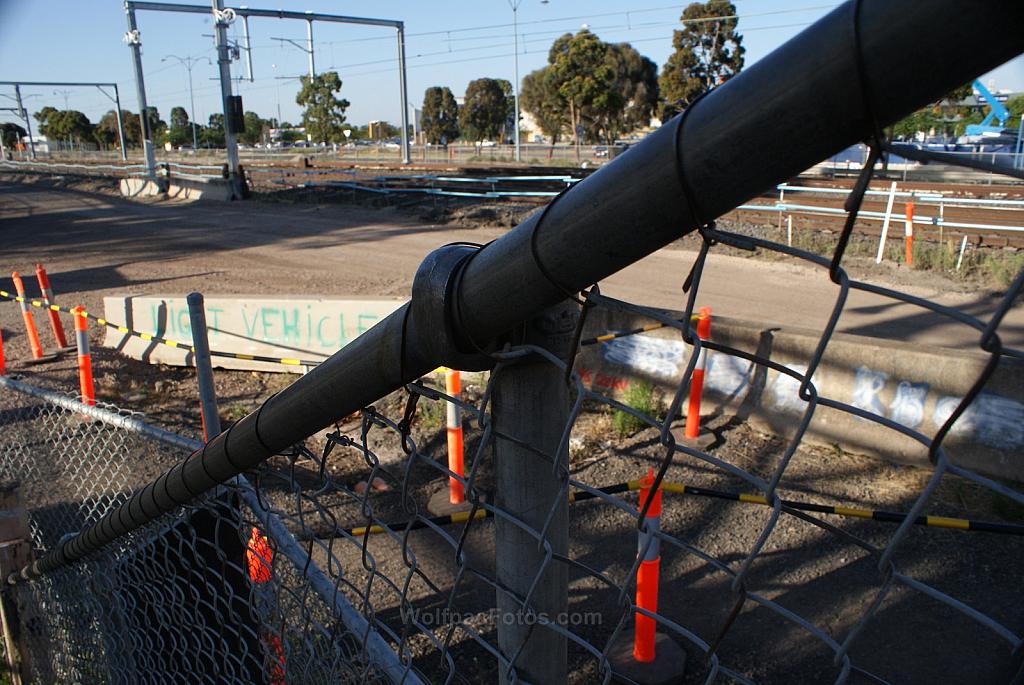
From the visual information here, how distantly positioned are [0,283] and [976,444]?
54.4ft

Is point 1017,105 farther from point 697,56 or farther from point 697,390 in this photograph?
point 697,56

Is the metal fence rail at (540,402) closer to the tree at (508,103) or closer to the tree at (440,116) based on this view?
the tree at (508,103)

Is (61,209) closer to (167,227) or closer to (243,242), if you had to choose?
(167,227)

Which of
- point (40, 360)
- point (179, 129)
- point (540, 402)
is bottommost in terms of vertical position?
point (40, 360)

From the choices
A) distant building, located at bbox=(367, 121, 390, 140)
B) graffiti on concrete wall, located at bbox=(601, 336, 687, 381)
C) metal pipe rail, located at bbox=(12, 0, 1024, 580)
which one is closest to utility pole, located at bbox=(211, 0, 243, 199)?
graffiti on concrete wall, located at bbox=(601, 336, 687, 381)

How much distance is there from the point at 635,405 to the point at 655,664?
336 centimetres

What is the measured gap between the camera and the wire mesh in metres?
0.99

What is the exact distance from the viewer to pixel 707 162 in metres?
0.78

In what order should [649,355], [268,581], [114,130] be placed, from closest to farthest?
[268,581] < [649,355] < [114,130]

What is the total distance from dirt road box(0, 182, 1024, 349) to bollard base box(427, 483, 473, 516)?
195 inches

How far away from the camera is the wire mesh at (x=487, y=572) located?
38.9 inches

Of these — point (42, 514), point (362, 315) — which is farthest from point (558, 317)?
point (362, 315)

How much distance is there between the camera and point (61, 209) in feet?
91.7

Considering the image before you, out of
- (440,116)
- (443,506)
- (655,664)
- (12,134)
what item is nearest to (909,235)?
(443,506)
